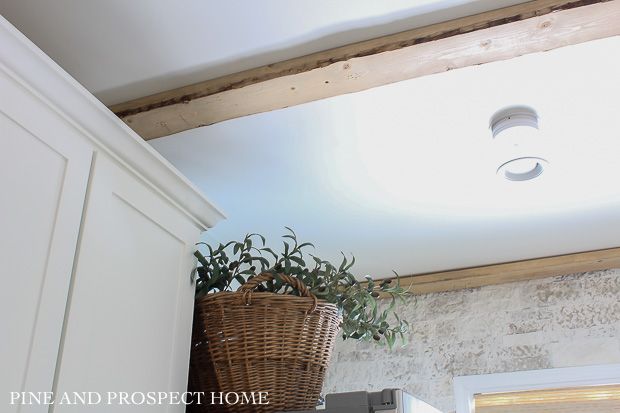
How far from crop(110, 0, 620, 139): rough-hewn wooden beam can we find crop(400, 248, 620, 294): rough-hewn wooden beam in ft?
4.24

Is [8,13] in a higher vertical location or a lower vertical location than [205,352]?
higher

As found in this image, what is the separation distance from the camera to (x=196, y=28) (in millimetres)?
1582

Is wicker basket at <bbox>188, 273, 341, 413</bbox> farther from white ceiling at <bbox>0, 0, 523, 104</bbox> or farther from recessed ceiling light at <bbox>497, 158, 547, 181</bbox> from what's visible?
recessed ceiling light at <bbox>497, 158, 547, 181</bbox>

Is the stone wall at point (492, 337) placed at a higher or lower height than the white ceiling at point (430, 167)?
lower

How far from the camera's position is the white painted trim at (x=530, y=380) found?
253 cm

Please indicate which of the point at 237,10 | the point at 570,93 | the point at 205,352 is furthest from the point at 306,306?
the point at 570,93

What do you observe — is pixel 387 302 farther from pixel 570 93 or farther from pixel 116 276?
pixel 116 276

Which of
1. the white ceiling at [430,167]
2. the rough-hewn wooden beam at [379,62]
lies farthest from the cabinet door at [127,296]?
the white ceiling at [430,167]

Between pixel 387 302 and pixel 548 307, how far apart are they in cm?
69

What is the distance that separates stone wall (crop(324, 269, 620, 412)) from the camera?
2613mm

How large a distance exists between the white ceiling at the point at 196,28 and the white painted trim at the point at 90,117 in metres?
0.32

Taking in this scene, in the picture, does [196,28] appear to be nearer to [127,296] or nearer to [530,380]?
[127,296]

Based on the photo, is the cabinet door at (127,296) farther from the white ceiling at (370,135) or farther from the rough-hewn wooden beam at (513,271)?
the rough-hewn wooden beam at (513,271)

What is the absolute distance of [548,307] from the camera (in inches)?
107
